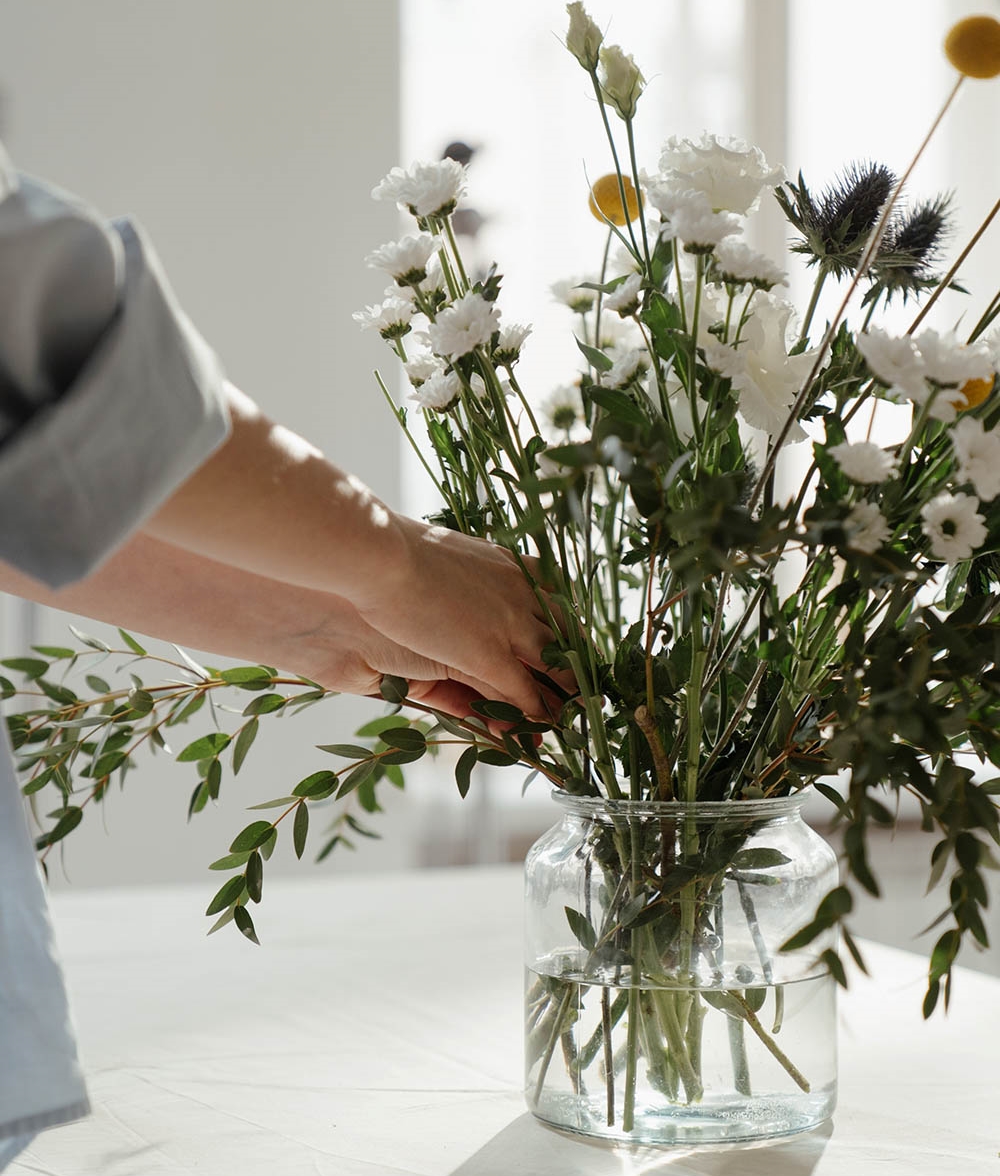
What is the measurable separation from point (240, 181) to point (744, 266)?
219 cm

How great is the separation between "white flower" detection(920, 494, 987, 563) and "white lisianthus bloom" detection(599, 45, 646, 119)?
21cm

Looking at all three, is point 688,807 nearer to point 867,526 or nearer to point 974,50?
point 867,526

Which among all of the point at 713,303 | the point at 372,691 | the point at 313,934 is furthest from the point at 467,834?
the point at 713,303

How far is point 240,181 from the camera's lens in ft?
8.07

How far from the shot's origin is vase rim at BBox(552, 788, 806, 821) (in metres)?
0.51

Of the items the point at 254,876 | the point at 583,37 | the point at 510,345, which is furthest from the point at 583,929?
the point at 583,37

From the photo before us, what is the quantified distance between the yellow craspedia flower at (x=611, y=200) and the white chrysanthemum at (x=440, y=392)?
0.09 metres

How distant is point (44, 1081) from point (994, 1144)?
0.42 metres

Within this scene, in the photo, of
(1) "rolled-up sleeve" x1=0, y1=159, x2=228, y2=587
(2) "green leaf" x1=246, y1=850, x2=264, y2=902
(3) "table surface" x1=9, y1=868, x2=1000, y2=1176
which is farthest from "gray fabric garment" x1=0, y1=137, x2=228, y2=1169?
(3) "table surface" x1=9, y1=868, x2=1000, y2=1176

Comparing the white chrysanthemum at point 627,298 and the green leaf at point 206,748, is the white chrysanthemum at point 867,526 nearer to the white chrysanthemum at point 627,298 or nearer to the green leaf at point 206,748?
the white chrysanthemum at point 627,298

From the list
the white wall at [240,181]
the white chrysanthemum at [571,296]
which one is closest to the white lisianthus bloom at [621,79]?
the white chrysanthemum at [571,296]

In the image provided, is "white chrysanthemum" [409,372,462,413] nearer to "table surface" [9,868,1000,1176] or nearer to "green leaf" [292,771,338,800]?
"green leaf" [292,771,338,800]

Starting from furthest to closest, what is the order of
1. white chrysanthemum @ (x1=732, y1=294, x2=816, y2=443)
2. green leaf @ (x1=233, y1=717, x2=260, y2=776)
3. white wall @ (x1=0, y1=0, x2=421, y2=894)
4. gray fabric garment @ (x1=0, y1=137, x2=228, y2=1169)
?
white wall @ (x1=0, y1=0, x2=421, y2=894) < green leaf @ (x1=233, y1=717, x2=260, y2=776) < white chrysanthemum @ (x1=732, y1=294, x2=816, y2=443) < gray fabric garment @ (x1=0, y1=137, x2=228, y2=1169)

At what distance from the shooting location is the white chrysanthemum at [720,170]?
50 cm
